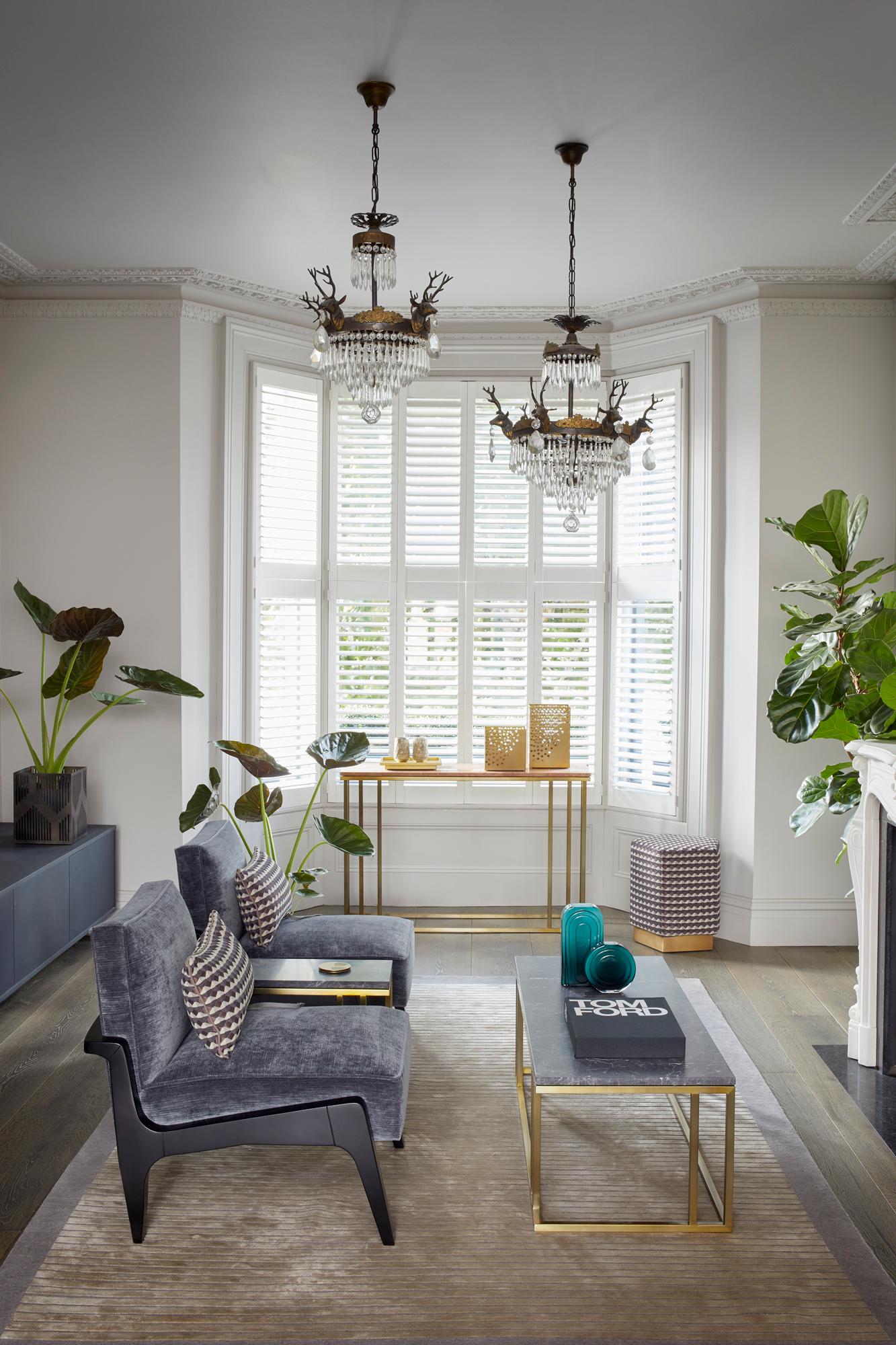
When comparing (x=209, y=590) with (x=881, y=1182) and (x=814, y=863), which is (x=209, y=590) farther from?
(x=881, y=1182)

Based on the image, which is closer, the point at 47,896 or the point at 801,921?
the point at 47,896

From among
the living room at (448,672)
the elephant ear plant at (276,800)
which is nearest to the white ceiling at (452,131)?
the living room at (448,672)

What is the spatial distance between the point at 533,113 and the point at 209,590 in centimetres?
297

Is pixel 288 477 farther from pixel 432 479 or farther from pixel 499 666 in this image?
pixel 499 666

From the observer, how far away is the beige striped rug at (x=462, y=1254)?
2428 millimetres

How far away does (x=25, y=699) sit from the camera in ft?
17.8

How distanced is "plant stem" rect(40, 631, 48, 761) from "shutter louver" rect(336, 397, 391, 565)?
64.6 inches

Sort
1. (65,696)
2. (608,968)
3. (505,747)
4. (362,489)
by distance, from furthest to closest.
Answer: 1. (362,489)
2. (505,747)
3. (65,696)
4. (608,968)

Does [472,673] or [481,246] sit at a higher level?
[481,246]

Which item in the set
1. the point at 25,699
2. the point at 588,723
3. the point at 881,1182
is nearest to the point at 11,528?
the point at 25,699

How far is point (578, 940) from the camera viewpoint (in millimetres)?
3447

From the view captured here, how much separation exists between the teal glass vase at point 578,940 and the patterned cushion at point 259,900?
3.85 feet

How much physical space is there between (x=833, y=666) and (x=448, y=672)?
2.29m

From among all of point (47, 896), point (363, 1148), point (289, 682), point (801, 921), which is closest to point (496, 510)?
point (289, 682)
